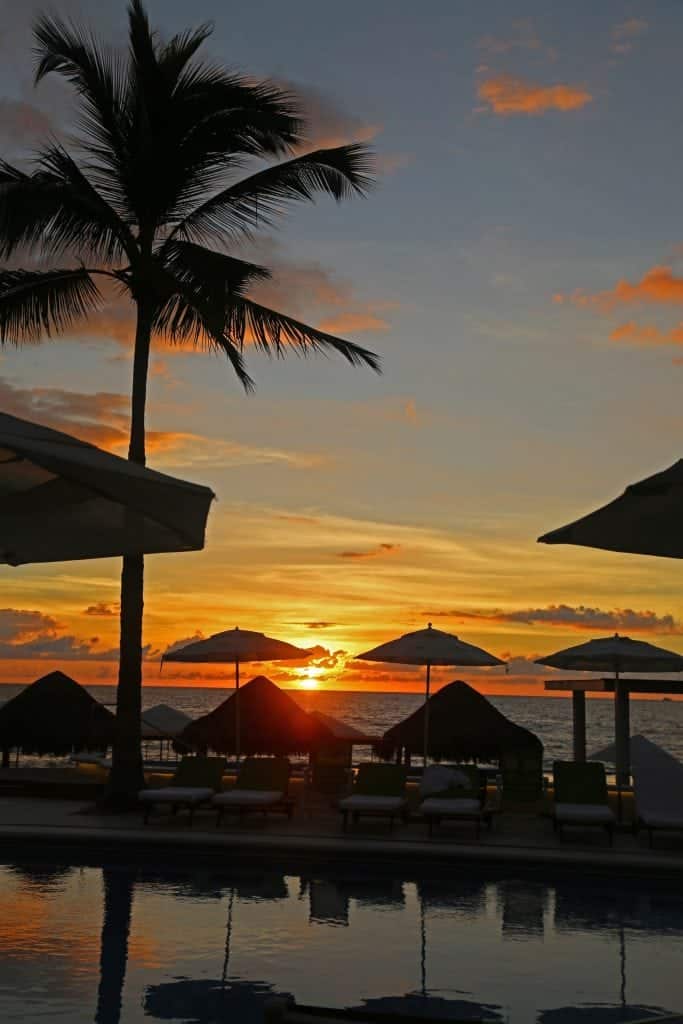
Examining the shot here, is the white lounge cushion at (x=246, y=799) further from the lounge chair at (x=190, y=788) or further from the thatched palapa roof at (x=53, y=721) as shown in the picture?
the thatched palapa roof at (x=53, y=721)

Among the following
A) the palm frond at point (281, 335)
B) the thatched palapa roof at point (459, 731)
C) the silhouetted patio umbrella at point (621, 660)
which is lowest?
the thatched palapa roof at point (459, 731)

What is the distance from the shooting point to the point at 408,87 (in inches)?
650

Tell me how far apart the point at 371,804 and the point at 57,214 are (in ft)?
27.4

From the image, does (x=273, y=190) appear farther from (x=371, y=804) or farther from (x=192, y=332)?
(x=371, y=804)

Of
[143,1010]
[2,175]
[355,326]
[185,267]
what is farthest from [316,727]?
[143,1010]

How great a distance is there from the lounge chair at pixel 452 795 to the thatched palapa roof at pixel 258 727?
5.21 meters

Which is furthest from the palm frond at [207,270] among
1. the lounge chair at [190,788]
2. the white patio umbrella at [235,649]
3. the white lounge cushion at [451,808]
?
the white lounge cushion at [451,808]

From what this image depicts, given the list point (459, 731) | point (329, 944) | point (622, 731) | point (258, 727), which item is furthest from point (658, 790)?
point (258, 727)

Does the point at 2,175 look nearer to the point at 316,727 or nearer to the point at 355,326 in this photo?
the point at 355,326

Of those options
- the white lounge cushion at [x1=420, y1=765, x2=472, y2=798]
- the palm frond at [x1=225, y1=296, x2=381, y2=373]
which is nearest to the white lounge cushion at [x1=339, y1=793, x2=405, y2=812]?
the white lounge cushion at [x1=420, y1=765, x2=472, y2=798]

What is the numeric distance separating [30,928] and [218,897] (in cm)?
210

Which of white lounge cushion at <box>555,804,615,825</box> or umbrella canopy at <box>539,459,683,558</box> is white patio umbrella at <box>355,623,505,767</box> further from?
umbrella canopy at <box>539,459,683,558</box>

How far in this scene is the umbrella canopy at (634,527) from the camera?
19.1 feet

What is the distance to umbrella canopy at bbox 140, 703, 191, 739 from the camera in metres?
22.1
